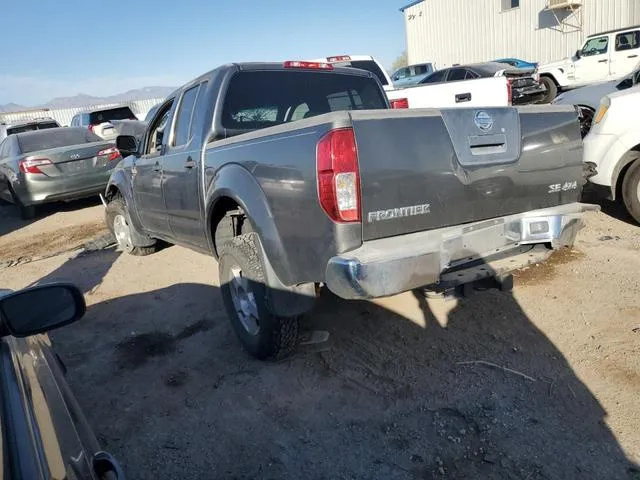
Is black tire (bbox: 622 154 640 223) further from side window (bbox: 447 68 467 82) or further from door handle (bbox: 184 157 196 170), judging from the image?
side window (bbox: 447 68 467 82)

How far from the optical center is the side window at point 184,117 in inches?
163

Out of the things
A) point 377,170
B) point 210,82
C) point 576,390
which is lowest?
point 576,390

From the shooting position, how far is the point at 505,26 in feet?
91.6

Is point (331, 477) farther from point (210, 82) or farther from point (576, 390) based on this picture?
point (210, 82)

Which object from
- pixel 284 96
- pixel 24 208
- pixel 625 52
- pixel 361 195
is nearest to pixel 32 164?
pixel 24 208

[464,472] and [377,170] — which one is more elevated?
[377,170]

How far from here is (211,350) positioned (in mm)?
3738

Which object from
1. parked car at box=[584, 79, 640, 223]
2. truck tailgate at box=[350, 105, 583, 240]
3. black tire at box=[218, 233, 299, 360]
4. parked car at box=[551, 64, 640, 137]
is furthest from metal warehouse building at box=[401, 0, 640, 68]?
black tire at box=[218, 233, 299, 360]

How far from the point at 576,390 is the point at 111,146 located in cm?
912

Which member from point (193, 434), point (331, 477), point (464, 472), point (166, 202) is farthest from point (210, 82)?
point (464, 472)

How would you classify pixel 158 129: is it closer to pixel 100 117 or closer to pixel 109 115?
pixel 100 117

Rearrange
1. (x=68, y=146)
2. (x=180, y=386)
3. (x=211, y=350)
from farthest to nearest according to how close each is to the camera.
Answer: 1. (x=68, y=146)
2. (x=211, y=350)
3. (x=180, y=386)

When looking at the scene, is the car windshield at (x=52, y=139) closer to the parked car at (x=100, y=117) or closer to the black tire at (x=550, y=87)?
the parked car at (x=100, y=117)

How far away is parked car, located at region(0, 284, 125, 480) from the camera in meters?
1.24
